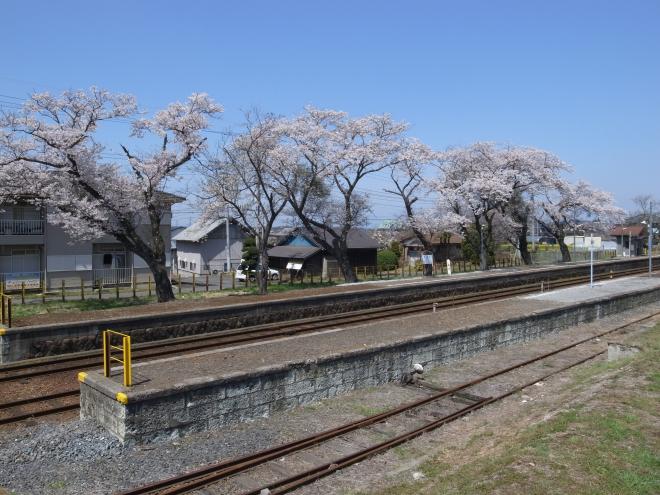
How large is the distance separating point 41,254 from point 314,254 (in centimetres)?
1816

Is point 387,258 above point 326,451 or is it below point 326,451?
above

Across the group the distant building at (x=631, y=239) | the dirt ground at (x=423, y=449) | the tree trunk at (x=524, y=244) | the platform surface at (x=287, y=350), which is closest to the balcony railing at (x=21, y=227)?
the platform surface at (x=287, y=350)

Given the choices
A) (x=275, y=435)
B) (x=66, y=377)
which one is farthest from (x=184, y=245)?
(x=275, y=435)

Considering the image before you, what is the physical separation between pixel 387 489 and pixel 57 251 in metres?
30.7

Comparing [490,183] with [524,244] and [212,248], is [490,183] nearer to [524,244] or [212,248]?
[524,244]

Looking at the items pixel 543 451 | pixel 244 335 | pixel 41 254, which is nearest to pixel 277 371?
pixel 543 451

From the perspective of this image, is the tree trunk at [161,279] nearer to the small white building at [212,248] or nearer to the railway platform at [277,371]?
the railway platform at [277,371]

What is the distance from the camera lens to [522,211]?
151 feet

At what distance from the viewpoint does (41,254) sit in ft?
109

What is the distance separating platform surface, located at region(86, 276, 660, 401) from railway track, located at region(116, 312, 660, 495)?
5.49ft

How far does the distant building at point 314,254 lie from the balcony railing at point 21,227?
631 inches

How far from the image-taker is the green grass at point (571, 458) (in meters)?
6.38

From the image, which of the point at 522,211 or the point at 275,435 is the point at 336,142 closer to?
the point at 522,211

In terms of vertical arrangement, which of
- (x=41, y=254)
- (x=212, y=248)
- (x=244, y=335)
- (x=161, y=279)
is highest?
(x=212, y=248)
